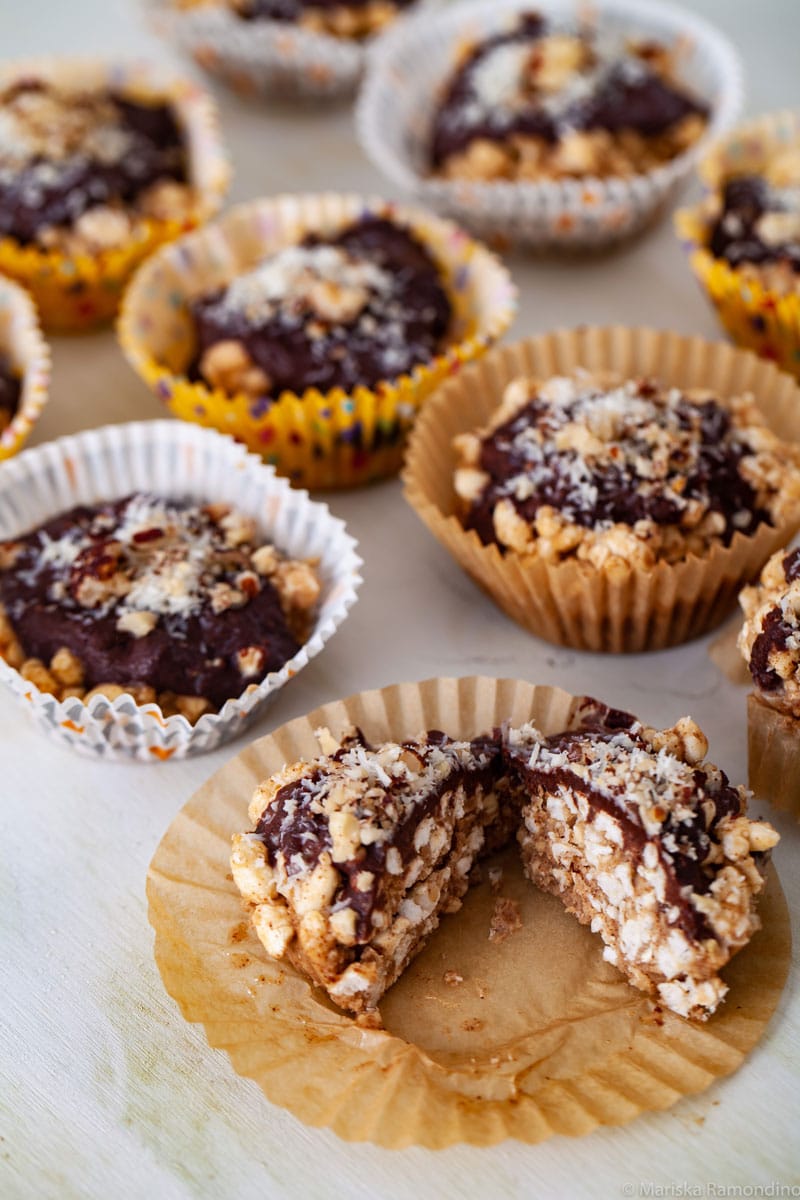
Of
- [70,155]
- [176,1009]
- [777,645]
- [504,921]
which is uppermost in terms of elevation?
[70,155]

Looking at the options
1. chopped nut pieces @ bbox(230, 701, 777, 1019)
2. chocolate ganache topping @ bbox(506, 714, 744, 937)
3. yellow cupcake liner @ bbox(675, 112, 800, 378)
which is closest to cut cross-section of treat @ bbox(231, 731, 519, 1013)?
chopped nut pieces @ bbox(230, 701, 777, 1019)

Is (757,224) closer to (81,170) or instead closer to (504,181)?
(504,181)

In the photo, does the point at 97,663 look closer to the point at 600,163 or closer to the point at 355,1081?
the point at 355,1081

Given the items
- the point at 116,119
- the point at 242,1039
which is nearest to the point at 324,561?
the point at 242,1039

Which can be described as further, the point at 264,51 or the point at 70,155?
the point at 264,51

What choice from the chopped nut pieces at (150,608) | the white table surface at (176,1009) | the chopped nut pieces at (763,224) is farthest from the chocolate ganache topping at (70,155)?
the chopped nut pieces at (763,224)

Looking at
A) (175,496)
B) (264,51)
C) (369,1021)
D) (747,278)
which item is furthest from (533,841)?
(264,51)

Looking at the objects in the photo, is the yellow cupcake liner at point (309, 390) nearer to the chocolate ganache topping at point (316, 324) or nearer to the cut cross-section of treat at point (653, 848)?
the chocolate ganache topping at point (316, 324)
